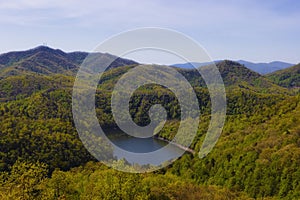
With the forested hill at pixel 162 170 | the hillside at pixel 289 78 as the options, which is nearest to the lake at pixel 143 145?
the forested hill at pixel 162 170

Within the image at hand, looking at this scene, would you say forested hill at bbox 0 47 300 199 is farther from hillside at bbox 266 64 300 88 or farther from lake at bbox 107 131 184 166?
hillside at bbox 266 64 300 88

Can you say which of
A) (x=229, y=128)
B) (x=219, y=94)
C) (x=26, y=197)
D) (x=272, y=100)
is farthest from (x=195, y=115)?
(x=26, y=197)

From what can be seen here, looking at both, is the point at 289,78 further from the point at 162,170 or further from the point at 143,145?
the point at 162,170

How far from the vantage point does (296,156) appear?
3719 centimetres

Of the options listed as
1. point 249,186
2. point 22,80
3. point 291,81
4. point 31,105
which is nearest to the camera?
point 249,186

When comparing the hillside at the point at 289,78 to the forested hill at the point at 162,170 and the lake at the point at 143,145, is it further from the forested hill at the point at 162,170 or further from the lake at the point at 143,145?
the lake at the point at 143,145

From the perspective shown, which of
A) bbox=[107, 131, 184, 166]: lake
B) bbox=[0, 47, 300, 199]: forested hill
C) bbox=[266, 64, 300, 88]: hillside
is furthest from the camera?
bbox=[266, 64, 300, 88]: hillside

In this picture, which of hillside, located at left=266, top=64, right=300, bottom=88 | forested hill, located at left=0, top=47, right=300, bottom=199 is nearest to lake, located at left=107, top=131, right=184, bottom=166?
forested hill, located at left=0, top=47, right=300, bottom=199

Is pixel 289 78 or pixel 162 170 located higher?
pixel 289 78

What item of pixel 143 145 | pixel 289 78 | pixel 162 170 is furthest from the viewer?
pixel 289 78

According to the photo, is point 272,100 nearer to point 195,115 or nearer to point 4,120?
point 195,115

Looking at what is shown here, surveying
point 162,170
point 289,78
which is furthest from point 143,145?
point 289,78

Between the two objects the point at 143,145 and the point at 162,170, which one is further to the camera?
the point at 143,145

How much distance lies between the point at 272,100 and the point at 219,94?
17.7 meters
